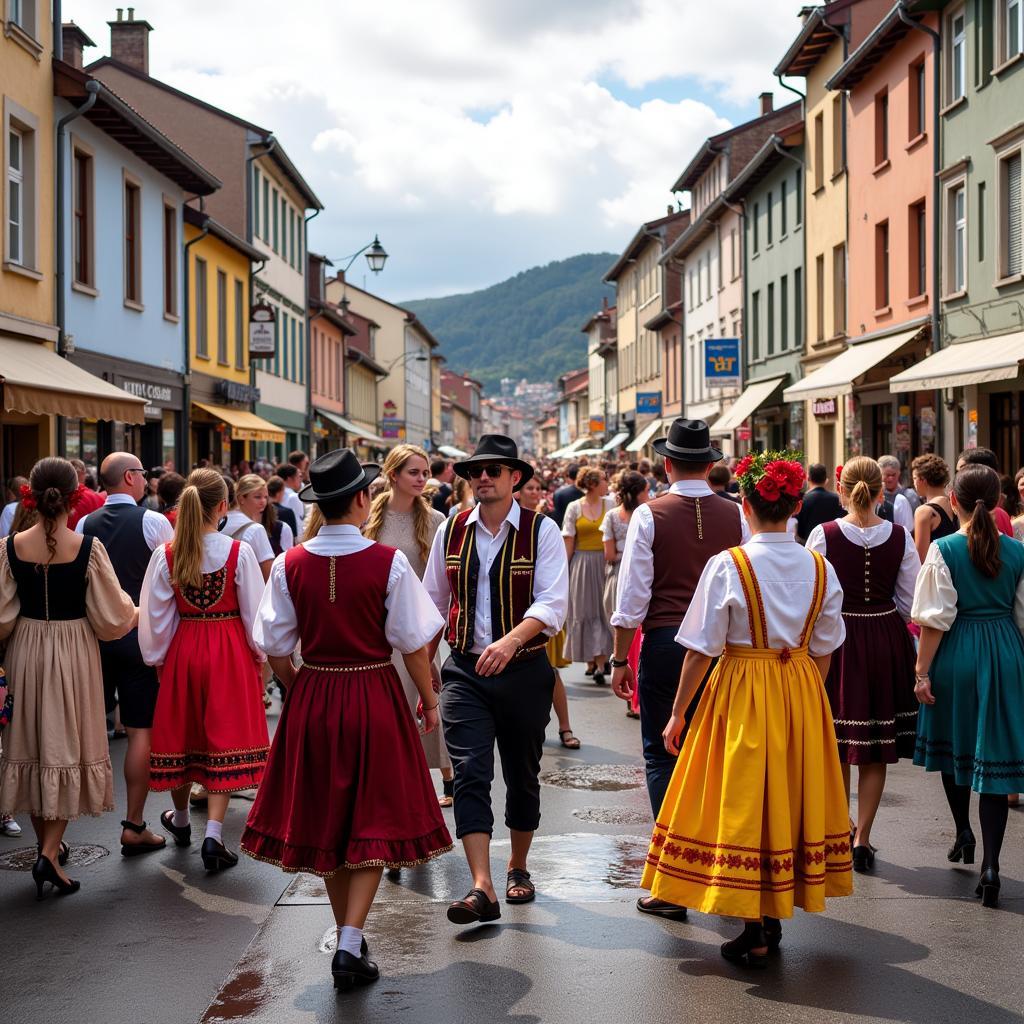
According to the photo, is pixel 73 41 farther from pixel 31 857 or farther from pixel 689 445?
pixel 689 445

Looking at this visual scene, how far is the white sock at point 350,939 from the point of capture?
5230 mm

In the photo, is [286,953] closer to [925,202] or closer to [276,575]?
[276,575]

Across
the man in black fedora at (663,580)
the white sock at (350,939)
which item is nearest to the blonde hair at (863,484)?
the man in black fedora at (663,580)

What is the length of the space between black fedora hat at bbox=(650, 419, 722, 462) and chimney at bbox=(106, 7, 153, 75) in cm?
3296

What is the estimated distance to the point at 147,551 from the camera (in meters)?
8.38

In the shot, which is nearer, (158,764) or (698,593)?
(698,593)

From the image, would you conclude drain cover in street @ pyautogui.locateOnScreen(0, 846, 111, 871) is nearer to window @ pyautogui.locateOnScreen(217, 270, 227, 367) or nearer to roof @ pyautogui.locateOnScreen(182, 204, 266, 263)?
roof @ pyautogui.locateOnScreen(182, 204, 266, 263)

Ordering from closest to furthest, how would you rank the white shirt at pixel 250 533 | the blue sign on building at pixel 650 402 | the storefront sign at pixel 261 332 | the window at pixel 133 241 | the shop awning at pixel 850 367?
the white shirt at pixel 250 533 < the window at pixel 133 241 < the shop awning at pixel 850 367 < the storefront sign at pixel 261 332 < the blue sign on building at pixel 650 402

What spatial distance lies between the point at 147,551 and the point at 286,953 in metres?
3.36

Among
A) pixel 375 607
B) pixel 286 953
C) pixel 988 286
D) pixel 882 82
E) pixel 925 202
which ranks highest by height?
pixel 882 82

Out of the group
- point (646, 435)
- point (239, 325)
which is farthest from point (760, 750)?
point (646, 435)

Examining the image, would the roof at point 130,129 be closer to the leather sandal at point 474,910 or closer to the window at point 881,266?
the window at point 881,266

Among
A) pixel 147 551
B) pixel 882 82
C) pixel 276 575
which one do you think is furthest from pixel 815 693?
pixel 882 82

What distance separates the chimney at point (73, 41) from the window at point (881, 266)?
15072mm
